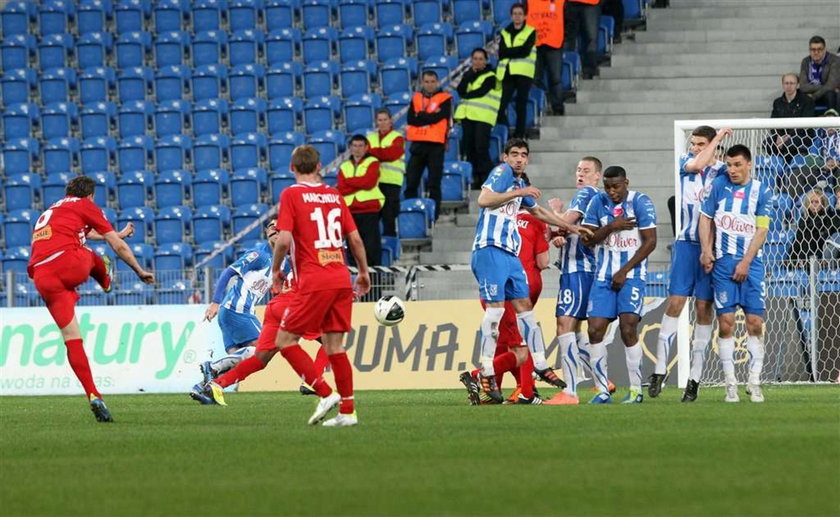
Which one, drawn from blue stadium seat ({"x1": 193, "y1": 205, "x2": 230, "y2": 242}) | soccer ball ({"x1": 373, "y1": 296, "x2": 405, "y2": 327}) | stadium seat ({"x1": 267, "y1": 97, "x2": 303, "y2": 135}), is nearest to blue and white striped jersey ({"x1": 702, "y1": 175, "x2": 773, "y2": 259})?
soccer ball ({"x1": 373, "y1": 296, "x2": 405, "y2": 327})

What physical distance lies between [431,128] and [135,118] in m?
6.82

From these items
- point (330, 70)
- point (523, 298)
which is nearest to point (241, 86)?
point (330, 70)

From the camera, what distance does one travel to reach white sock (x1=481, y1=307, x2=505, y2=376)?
44.7 ft

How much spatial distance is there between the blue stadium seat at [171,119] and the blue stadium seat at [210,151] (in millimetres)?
1042

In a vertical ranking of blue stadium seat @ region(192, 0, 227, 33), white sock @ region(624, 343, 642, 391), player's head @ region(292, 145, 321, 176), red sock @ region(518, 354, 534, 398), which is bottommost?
red sock @ region(518, 354, 534, 398)

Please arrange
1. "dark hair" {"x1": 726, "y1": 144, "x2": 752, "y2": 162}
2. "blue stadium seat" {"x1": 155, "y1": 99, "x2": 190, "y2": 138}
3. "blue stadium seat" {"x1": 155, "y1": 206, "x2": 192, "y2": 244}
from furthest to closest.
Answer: "blue stadium seat" {"x1": 155, "y1": 99, "x2": 190, "y2": 138} → "blue stadium seat" {"x1": 155, "y1": 206, "x2": 192, "y2": 244} → "dark hair" {"x1": 726, "y1": 144, "x2": 752, "y2": 162}

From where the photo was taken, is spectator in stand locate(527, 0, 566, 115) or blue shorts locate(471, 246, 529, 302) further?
spectator in stand locate(527, 0, 566, 115)

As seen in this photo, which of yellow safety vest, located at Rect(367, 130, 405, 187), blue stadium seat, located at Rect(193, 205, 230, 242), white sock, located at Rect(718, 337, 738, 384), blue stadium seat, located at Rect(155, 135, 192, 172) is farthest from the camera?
blue stadium seat, located at Rect(155, 135, 192, 172)

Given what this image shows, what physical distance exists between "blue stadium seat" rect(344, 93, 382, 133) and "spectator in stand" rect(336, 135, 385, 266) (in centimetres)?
371

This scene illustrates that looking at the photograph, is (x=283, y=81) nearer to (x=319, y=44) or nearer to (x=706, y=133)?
(x=319, y=44)

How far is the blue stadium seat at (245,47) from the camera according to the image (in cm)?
2677

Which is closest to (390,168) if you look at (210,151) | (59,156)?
(210,151)

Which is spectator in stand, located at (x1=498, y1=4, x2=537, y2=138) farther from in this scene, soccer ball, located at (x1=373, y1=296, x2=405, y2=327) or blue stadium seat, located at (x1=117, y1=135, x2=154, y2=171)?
soccer ball, located at (x1=373, y1=296, x2=405, y2=327)

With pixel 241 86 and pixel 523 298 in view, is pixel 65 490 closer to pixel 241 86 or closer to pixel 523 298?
pixel 523 298
